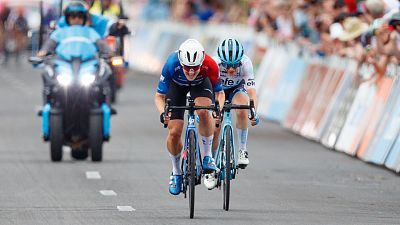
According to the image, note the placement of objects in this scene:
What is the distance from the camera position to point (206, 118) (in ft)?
52.0

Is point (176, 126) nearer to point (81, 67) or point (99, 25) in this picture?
point (81, 67)

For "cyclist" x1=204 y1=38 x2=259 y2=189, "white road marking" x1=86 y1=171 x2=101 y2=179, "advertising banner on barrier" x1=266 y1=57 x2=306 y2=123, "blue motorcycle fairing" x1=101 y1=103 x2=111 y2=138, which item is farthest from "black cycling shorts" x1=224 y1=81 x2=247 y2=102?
"advertising banner on barrier" x1=266 y1=57 x2=306 y2=123

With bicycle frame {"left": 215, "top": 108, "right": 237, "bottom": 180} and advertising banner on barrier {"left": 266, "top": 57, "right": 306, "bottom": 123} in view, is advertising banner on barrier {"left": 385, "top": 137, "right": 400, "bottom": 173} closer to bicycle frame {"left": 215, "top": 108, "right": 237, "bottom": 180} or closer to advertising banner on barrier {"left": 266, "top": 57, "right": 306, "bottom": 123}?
bicycle frame {"left": 215, "top": 108, "right": 237, "bottom": 180}

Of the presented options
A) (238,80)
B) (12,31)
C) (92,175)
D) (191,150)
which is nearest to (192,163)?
(191,150)

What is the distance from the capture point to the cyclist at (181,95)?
51.2 feet

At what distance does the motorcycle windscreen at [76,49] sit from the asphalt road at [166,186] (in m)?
1.37

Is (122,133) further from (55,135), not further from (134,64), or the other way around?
(134,64)

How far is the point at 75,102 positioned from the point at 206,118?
558 centimetres

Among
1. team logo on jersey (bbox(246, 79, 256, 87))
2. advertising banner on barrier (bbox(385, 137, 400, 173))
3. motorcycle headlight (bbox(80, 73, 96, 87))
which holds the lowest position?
advertising banner on barrier (bbox(385, 137, 400, 173))

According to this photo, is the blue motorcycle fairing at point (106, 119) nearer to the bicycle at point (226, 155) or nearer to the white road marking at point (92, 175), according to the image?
the white road marking at point (92, 175)

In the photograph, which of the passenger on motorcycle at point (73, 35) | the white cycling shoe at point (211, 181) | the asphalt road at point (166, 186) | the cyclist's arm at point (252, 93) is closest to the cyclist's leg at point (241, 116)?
the cyclist's arm at point (252, 93)

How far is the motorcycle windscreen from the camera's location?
2120 cm

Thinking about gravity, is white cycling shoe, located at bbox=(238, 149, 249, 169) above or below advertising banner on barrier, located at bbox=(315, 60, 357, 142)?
above

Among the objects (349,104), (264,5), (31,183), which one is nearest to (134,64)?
(264,5)
